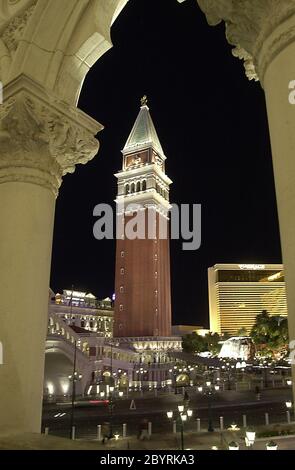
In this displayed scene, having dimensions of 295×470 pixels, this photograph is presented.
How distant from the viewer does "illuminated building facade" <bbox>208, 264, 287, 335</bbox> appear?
100 m

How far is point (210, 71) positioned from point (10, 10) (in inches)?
2324

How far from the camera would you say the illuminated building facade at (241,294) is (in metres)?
100

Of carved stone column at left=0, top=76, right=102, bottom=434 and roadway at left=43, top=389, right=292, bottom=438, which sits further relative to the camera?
roadway at left=43, top=389, right=292, bottom=438

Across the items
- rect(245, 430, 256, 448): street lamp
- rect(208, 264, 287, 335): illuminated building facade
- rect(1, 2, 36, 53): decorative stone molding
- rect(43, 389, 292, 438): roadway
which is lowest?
rect(43, 389, 292, 438): roadway

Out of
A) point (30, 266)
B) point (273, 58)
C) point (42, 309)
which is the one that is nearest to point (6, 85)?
point (30, 266)

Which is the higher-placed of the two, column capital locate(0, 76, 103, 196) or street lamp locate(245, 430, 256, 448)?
column capital locate(0, 76, 103, 196)

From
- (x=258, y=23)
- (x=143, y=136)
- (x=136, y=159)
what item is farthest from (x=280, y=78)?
(x=143, y=136)

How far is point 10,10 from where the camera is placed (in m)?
5.48

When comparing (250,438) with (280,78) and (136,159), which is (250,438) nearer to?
(280,78)

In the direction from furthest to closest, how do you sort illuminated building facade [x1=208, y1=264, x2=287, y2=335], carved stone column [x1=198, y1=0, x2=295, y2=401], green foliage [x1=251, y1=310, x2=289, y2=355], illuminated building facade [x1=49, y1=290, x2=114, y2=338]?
illuminated building facade [x1=208, y1=264, x2=287, y2=335] → illuminated building facade [x1=49, y1=290, x2=114, y2=338] → green foliage [x1=251, y1=310, x2=289, y2=355] → carved stone column [x1=198, y1=0, x2=295, y2=401]

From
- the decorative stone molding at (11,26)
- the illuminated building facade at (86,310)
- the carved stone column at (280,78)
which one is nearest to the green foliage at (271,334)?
the illuminated building facade at (86,310)

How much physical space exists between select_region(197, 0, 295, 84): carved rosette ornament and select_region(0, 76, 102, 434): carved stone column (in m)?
2.29

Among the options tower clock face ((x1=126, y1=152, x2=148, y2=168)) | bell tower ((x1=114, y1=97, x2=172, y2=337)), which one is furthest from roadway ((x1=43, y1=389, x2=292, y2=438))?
tower clock face ((x1=126, y1=152, x2=148, y2=168))

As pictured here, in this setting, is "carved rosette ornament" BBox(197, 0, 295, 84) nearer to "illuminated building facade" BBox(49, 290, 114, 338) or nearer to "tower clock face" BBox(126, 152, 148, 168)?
"illuminated building facade" BBox(49, 290, 114, 338)
